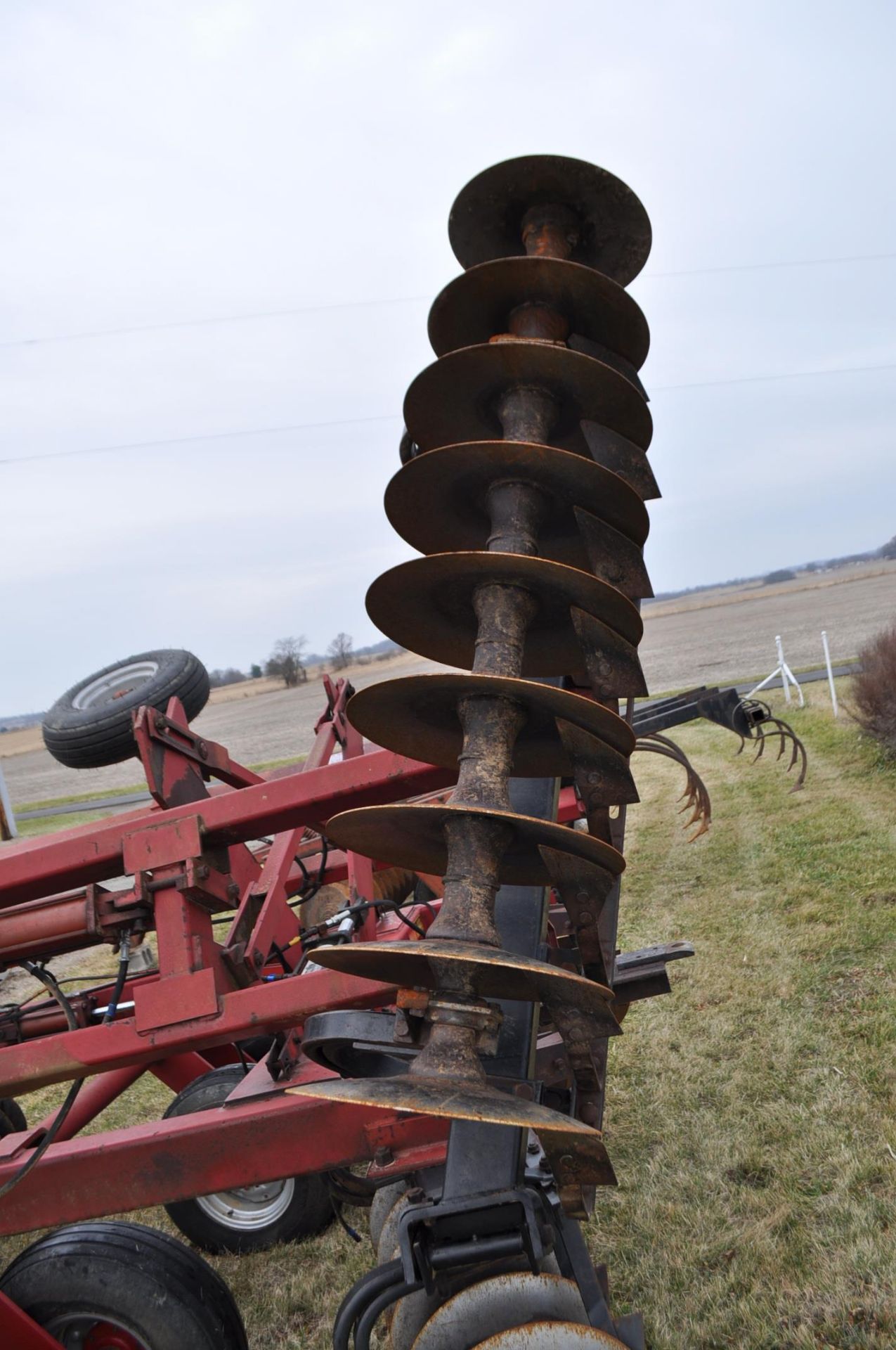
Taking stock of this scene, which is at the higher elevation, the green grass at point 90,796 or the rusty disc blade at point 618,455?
the rusty disc blade at point 618,455

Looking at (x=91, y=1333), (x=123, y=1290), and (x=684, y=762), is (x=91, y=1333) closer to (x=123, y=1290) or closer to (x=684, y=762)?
(x=123, y=1290)

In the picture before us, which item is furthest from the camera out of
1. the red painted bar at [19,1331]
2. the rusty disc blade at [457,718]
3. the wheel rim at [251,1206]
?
the wheel rim at [251,1206]

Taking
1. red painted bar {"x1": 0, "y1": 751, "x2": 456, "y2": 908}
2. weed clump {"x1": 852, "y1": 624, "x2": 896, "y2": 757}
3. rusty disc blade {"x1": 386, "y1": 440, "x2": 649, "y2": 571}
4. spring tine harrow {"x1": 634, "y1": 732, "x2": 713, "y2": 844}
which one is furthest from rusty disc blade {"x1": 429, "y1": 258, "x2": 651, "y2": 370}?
weed clump {"x1": 852, "y1": 624, "x2": 896, "y2": 757}

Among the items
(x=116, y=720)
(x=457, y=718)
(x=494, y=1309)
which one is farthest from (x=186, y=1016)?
(x=116, y=720)

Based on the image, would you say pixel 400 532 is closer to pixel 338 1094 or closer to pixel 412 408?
pixel 412 408

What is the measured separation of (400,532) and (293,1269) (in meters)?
2.69

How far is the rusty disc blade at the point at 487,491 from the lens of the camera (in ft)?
5.93

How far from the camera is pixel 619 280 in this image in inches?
95.1

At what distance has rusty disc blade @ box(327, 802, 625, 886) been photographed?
60.0 inches

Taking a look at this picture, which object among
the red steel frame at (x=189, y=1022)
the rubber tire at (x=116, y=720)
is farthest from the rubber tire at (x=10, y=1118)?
the red steel frame at (x=189, y=1022)

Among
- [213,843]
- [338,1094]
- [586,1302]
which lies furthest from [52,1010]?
[338,1094]

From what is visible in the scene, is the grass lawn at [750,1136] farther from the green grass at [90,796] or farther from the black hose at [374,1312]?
the green grass at [90,796]

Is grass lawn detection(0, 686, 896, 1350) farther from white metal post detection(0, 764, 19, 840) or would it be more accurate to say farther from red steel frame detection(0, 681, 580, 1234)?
white metal post detection(0, 764, 19, 840)

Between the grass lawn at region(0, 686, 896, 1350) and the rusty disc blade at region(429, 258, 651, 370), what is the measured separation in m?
2.50
